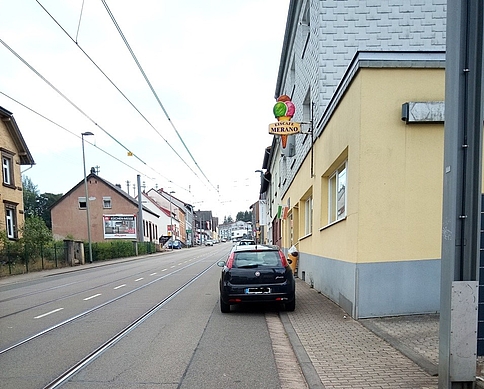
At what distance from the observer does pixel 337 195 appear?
995 centimetres

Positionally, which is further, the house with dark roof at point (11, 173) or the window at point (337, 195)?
the house with dark roof at point (11, 173)

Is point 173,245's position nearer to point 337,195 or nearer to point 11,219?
point 11,219

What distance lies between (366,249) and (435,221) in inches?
51.9

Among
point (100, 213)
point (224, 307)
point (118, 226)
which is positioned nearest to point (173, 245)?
point (118, 226)

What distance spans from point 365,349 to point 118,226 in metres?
53.0

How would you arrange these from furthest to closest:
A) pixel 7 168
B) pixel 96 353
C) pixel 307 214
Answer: pixel 7 168 < pixel 307 214 < pixel 96 353

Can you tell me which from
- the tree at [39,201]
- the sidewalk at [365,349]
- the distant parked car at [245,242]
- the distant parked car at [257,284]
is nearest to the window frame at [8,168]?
the distant parked car at [245,242]

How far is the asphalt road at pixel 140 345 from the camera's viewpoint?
4727 mm

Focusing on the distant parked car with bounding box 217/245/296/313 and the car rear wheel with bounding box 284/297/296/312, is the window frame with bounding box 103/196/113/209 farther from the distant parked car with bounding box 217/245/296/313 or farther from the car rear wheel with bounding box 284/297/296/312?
the car rear wheel with bounding box 284/297/296/312

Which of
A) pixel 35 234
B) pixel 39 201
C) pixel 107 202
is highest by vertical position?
pixel 39 201

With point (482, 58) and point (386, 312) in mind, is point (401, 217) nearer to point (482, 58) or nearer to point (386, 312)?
point (386, 312)

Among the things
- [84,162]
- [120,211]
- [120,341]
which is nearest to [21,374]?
[120,341]

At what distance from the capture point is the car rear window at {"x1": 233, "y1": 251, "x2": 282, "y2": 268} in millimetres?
8617

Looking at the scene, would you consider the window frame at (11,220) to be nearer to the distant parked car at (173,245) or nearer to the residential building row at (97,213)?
the residential building row at (97,213)
